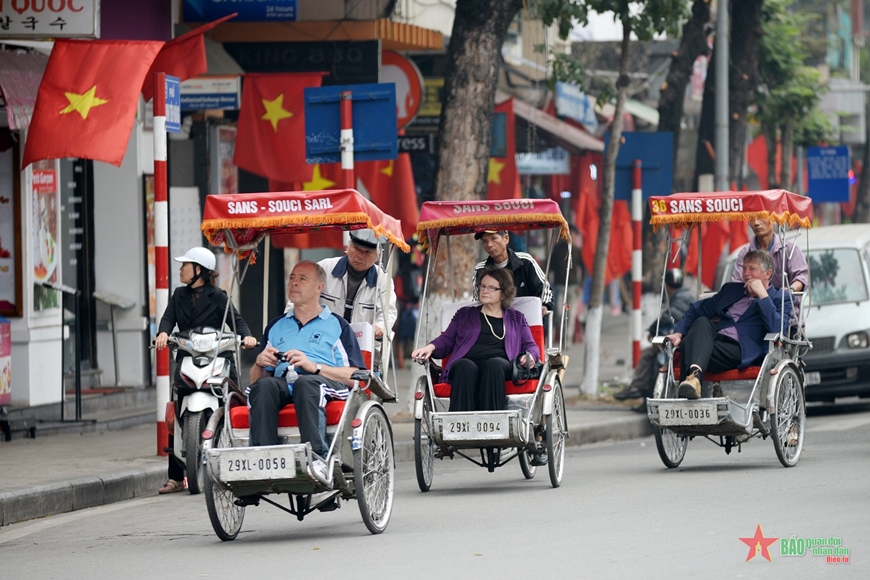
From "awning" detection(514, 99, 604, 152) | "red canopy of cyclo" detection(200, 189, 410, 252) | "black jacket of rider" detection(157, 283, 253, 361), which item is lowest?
"black jacket of rider" detection(157, 283, 253, 361)

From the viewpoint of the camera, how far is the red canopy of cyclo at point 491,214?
36.1 ft

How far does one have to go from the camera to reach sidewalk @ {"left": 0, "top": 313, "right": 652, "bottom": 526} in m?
10.3

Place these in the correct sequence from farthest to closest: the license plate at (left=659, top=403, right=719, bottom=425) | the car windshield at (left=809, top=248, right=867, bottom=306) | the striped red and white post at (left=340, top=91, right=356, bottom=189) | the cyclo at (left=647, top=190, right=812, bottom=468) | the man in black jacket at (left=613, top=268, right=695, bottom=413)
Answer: the car windshield at (left=809, top=248, right=867, bottom=306) < the man in black jacket at (left=613, top=268, right=695, bottom=413) < the striped red and white post at (left=340, top=91, right=356, bottom=189) < the cyclo at (left=647, top=190, right=812, bottom=468) < the license plate at (left=659, top=403, right=719, bottom=425)

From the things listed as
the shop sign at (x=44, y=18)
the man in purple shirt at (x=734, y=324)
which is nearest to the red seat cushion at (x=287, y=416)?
the man in purple shirt at (x=734, y=324)

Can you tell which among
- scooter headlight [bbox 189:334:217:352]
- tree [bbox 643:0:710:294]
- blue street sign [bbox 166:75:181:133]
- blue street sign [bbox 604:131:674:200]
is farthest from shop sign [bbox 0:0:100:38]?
tree [bbox 643:0:710:294]

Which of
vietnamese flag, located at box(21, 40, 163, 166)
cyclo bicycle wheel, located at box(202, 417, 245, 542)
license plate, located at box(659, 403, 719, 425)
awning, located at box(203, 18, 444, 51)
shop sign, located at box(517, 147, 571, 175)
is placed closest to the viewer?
cyclo bicycle wheel, located at box(202, 417, 245, 542)

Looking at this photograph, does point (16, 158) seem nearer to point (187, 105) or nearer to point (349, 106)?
point (187, 105)

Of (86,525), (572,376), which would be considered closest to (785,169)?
(572,376)

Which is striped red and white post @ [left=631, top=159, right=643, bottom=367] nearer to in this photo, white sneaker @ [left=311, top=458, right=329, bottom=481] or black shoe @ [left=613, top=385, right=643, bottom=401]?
black shoe @ [left=613, top=385, right=643, bottom=401]

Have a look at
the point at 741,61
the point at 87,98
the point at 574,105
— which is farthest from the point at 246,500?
the point at 574,105

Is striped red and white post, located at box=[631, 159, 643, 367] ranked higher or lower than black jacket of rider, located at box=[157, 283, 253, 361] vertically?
higher

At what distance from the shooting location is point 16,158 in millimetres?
14688

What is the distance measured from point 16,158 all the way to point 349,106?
11.1 ft

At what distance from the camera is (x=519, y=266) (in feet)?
37.2
